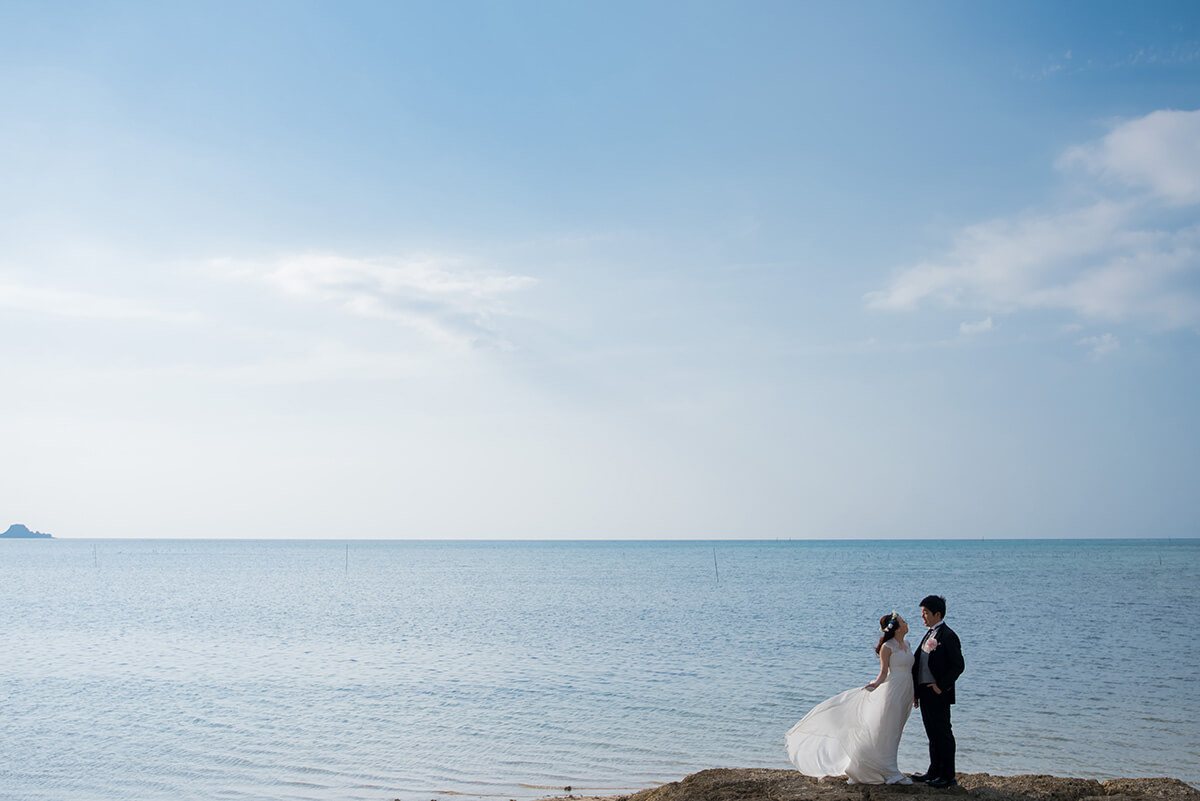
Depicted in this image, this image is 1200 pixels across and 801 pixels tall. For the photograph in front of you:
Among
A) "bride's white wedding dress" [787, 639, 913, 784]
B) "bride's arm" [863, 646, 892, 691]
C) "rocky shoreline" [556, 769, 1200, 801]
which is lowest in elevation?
"rocky shoreline" [556, 769, 1200, 801]

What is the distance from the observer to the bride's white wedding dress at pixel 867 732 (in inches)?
334

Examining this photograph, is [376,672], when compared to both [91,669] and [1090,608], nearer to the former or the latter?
[91,669]

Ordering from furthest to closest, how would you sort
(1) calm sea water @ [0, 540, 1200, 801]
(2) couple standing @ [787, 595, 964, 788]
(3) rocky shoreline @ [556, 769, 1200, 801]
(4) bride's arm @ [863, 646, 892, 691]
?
(1) calm sea water @ [0, 540, 1200, 801]
(4) bride's arm @ [863, 646, 892, 691]
(2) couple standing @ [787, 595, 964, 788]
(3) rocky shoreline @ [556, 769, 1200, 801]

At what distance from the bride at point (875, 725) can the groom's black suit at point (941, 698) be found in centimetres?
21

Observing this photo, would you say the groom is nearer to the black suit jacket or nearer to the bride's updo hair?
the black suit jacket

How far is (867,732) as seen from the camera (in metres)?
8.60

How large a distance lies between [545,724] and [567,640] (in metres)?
13.2

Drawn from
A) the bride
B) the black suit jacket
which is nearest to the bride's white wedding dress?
the bride

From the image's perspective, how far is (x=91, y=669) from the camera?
22.0 metres

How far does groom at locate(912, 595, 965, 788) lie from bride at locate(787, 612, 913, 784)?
17 cm

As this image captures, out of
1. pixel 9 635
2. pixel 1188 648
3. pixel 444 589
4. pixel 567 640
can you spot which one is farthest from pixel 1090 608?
pixel 9 635

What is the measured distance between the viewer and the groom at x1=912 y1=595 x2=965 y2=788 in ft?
27.5

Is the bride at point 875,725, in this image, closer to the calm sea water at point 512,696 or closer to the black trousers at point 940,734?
the black trousers at point 940,734

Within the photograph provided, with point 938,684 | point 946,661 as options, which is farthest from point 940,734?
point 946,661
